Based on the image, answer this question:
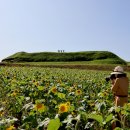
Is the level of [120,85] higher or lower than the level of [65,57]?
higher

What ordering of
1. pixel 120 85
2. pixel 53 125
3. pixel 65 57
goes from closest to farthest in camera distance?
pixel 53 125, pixel 120 85, pixel 65 57

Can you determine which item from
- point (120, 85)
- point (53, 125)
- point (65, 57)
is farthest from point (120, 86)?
point (65, 57)

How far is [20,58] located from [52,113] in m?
58.3

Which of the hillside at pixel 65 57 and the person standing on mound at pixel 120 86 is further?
the hillside at pixel 65 57

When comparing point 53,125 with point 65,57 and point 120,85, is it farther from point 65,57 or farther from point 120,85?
point 65,57

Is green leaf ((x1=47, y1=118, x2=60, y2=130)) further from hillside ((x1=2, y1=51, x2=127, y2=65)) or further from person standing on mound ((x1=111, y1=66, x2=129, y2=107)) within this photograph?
hillside ((x1=2, y1=51, x2=127, y2=65))

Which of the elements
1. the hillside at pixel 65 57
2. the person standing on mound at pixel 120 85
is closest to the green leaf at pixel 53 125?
the person standing on mound at pixel 120 85

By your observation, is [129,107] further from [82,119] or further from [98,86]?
[98,86]

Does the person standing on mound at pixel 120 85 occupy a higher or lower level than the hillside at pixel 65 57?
higher

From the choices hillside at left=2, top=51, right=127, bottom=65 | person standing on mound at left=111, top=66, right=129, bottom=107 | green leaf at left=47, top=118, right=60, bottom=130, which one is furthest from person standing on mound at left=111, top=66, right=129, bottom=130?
hillside at left=2, top=51, right=127, bottom=65

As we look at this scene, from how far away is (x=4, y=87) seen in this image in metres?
10.0

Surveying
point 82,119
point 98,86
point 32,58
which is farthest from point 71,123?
point 32,58

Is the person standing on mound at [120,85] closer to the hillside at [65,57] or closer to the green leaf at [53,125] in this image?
the green leaf at [53,125]

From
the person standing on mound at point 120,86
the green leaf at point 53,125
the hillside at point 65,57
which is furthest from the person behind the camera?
the hillside at point 65,57
